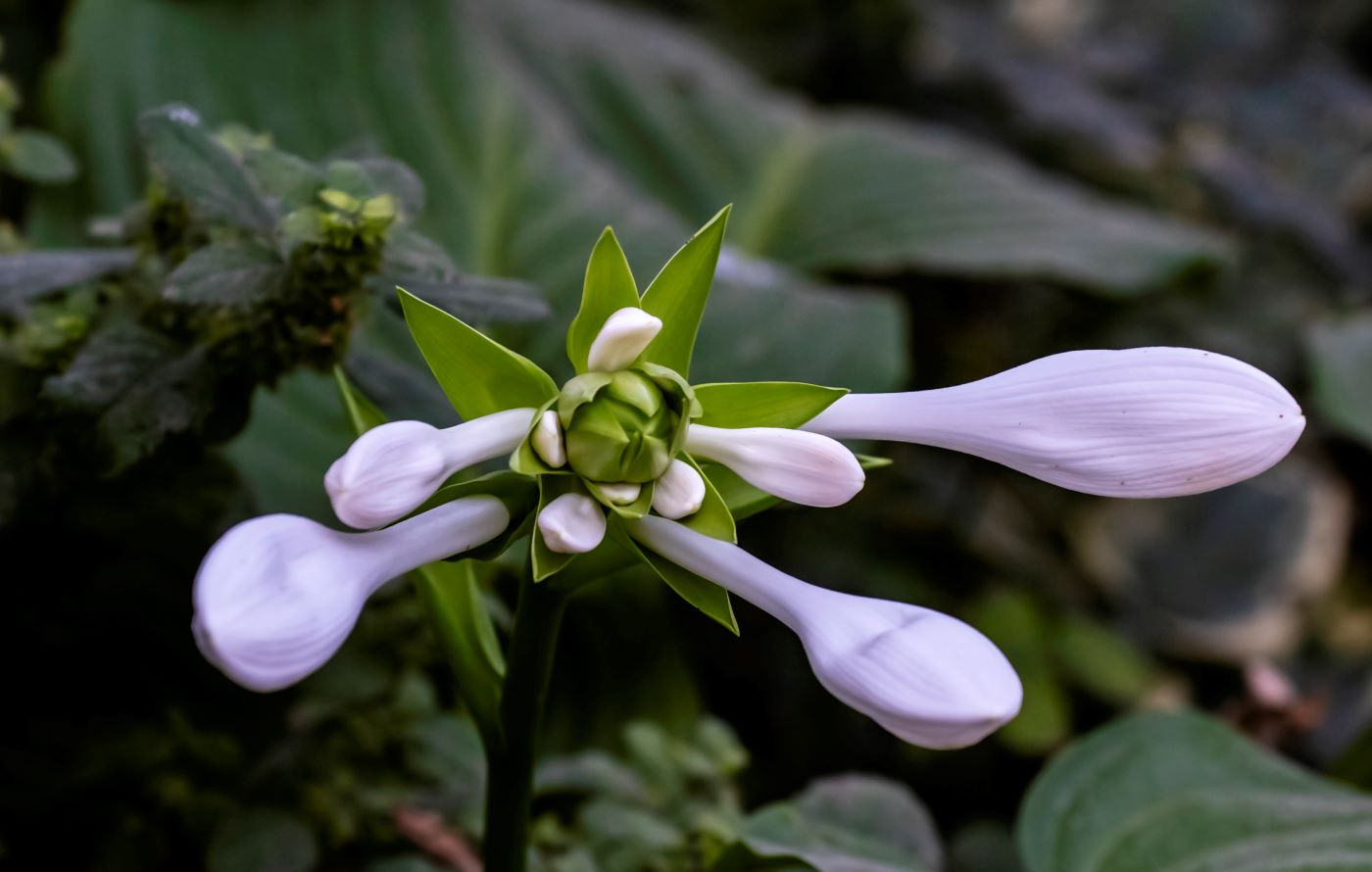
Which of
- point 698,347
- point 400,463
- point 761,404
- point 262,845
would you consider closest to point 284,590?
point 400,463

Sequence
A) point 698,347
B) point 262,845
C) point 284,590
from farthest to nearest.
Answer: point 698,347 < point 262,845 < point 284,590

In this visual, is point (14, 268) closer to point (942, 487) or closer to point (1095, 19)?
point (942, 487)

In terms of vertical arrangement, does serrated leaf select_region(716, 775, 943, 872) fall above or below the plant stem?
below

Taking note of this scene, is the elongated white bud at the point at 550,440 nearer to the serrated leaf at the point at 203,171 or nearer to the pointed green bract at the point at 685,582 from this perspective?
A: the pointed green bract at the point at 685,582

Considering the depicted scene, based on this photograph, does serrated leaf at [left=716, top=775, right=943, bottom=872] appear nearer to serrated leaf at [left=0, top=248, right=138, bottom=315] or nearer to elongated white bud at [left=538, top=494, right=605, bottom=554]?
elongated white bud at [left=538, top=494, right=605, bottom=554]

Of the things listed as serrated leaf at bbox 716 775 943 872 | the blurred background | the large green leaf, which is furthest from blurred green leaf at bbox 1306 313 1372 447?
serrated leaf at bbox 716 775 943 872

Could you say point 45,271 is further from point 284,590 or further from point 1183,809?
point 1183,809
